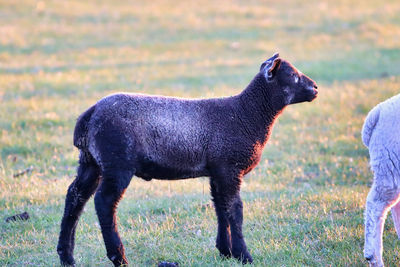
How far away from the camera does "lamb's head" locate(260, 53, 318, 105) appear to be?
22.8 feet

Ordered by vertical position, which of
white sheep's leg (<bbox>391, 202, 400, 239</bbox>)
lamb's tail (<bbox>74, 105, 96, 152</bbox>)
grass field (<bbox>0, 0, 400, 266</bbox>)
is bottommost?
grass field (<bbox>0, 0, 400, 266</bbox>)

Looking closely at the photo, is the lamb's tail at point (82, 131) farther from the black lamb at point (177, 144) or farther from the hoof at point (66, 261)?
the hoof at point (66, 261)

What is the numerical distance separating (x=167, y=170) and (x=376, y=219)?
7.87 feet

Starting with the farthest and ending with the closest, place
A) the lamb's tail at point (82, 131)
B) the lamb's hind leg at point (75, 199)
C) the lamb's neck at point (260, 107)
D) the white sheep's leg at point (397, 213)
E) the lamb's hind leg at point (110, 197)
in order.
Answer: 1. the lamb's neck at point (260, 107)
2. the white sheep's leg at point (397, 213)
3. the lamb's hind leg at point (75, 199)
4. the lamb's tail at point (82, 131)
5. the lamb's hind leg at point (110, 197)

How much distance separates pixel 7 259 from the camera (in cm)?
690

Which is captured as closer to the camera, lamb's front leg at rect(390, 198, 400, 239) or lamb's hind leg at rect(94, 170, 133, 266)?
lamb's hind leg at rect(94, 170, 133, 266)

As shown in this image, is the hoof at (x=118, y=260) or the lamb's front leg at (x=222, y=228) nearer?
the hoof at (x=118, y=260)

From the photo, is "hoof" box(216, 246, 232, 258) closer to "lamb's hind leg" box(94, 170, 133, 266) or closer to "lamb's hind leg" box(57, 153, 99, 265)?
"lamb's hind leg" box(94, 170, 133, 266)

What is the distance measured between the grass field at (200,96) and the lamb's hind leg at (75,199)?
0.32 metres

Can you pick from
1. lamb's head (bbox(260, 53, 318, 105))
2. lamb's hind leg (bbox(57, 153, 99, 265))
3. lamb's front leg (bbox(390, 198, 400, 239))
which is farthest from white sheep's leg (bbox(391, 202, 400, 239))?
lamb's hind leg (bbox(57, 153, 99, 265))

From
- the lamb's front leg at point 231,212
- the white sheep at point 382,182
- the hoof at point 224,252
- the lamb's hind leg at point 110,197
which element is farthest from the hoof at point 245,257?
the lamb's hind leg at point 110,197

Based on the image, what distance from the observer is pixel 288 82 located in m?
6.98

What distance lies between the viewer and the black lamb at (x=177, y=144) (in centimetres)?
620

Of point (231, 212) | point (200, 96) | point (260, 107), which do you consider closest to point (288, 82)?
point (260, 107)
